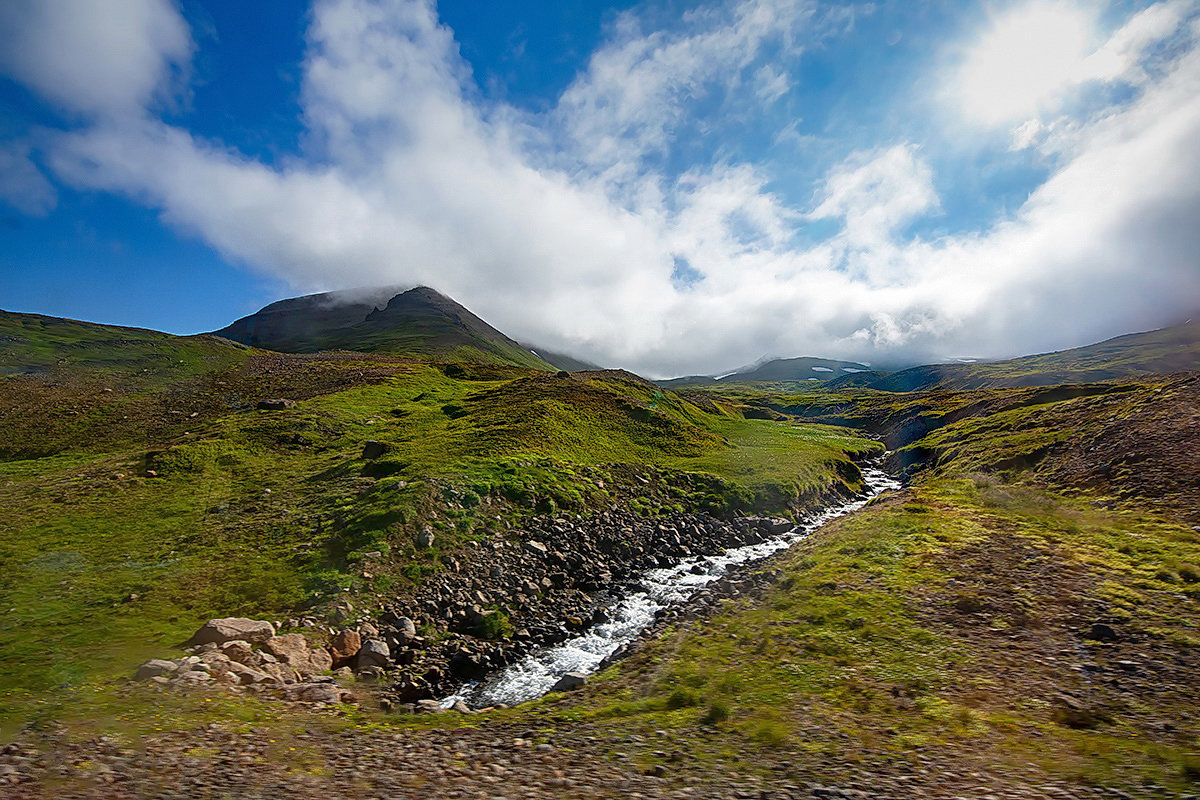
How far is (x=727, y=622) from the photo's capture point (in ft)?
61.8

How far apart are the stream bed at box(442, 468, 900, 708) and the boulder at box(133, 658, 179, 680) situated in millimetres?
7327

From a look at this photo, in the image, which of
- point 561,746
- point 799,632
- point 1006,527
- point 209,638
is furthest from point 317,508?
point 1006,527

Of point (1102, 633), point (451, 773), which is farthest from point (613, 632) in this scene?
point (1102, 633)

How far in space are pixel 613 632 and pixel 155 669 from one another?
14684 mm

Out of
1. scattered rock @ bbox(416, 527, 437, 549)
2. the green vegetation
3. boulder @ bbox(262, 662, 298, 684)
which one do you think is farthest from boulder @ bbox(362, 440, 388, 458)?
boulder @ bbox(262, 662, 298, 684)

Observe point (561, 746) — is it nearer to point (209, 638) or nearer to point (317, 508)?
point (209, 638)

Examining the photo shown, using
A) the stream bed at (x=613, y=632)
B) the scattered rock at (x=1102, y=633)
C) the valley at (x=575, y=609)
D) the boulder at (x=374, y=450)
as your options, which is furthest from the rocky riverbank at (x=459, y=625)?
the boulder at (x=374, y=450)

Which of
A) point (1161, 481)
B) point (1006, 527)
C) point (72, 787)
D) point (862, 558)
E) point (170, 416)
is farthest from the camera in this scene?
point (170, 416)

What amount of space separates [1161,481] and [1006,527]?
11.3 metres

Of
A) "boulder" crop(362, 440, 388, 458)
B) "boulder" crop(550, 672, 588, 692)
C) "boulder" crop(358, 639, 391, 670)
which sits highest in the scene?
"boulder" crop(362, 440, 388, 458)

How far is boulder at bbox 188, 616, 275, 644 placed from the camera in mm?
15055

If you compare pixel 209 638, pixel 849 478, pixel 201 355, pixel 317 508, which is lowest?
pixel 849 478

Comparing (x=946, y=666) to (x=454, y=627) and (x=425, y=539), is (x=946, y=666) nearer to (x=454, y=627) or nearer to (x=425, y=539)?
(x=454, y=627)

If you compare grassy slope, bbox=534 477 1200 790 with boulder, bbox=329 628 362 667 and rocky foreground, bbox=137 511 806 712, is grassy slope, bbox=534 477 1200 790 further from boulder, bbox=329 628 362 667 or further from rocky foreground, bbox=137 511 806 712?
boulder, bbox=329 628 362 667
